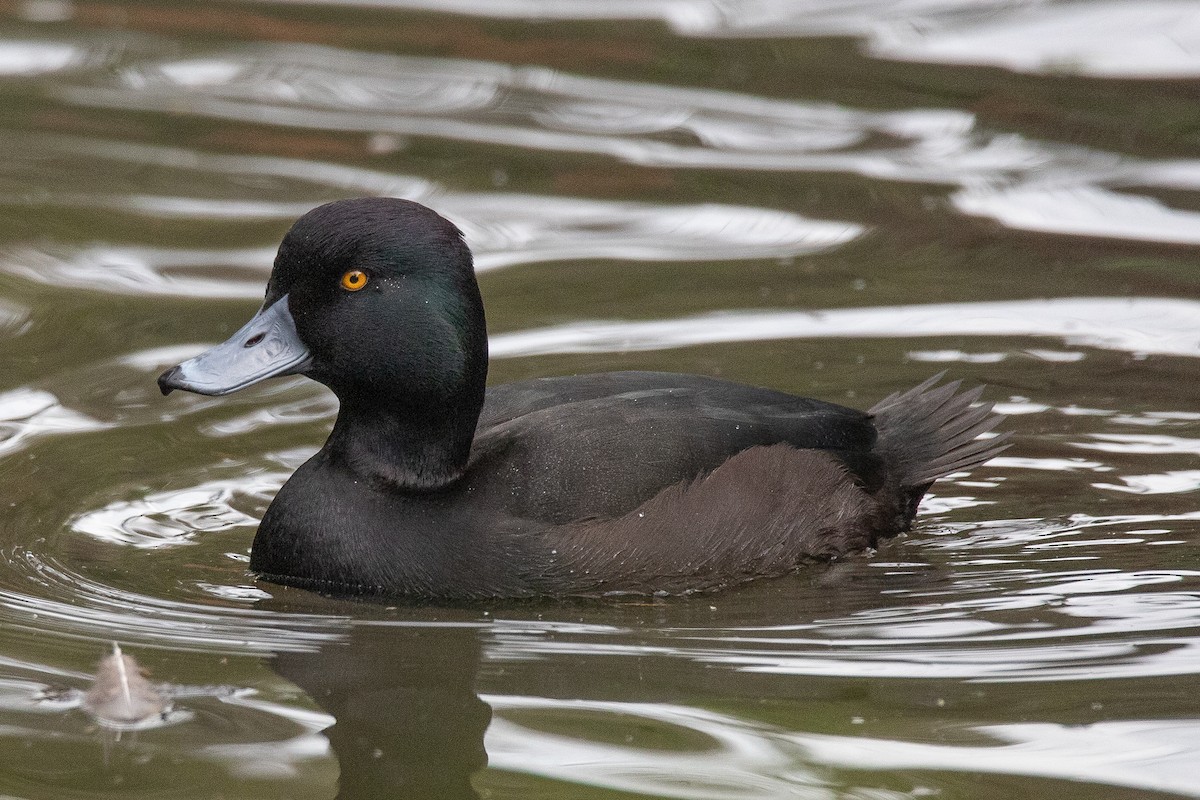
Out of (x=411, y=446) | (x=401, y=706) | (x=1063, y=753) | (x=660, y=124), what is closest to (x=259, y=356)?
(x=411, y=446)

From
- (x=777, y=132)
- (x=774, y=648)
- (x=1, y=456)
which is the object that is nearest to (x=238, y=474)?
(x=1, y=456)

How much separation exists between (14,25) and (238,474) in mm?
6305

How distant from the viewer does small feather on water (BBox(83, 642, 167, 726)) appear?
4.46 metres

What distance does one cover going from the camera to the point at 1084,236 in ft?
28.5

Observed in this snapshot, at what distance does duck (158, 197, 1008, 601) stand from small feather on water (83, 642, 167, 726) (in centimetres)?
95

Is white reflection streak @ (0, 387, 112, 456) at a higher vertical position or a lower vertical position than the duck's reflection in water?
higher

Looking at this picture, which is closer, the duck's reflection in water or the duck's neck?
the duck's reflection in water

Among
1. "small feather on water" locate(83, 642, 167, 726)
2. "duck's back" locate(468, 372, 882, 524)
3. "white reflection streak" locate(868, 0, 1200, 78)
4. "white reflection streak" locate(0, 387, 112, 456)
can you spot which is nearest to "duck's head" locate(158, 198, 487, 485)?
"duck's back" locate(468, 372, 882, 524)

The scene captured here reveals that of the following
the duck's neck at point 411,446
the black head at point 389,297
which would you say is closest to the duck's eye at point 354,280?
the black head at point 389,297

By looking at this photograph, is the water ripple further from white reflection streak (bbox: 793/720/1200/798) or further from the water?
white reflection streak (bbox: 793/720/1200/798)

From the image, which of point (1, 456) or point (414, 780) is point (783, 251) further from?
point (414, 780)

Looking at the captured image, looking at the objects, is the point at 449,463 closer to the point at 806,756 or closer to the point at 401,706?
the point at 401,706

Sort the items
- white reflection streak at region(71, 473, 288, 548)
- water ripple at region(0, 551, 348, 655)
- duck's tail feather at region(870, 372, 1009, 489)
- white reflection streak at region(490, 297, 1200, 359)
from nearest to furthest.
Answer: water ripple at region(0, 551, 348, 655)
white reflection streak at region(71, 473, 288, 548)
duck's tail feather at region(870, 372, 1009, 489)
white reflection streak at region(490, 297, 1200, 359)

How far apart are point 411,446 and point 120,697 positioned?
52.6 inches
